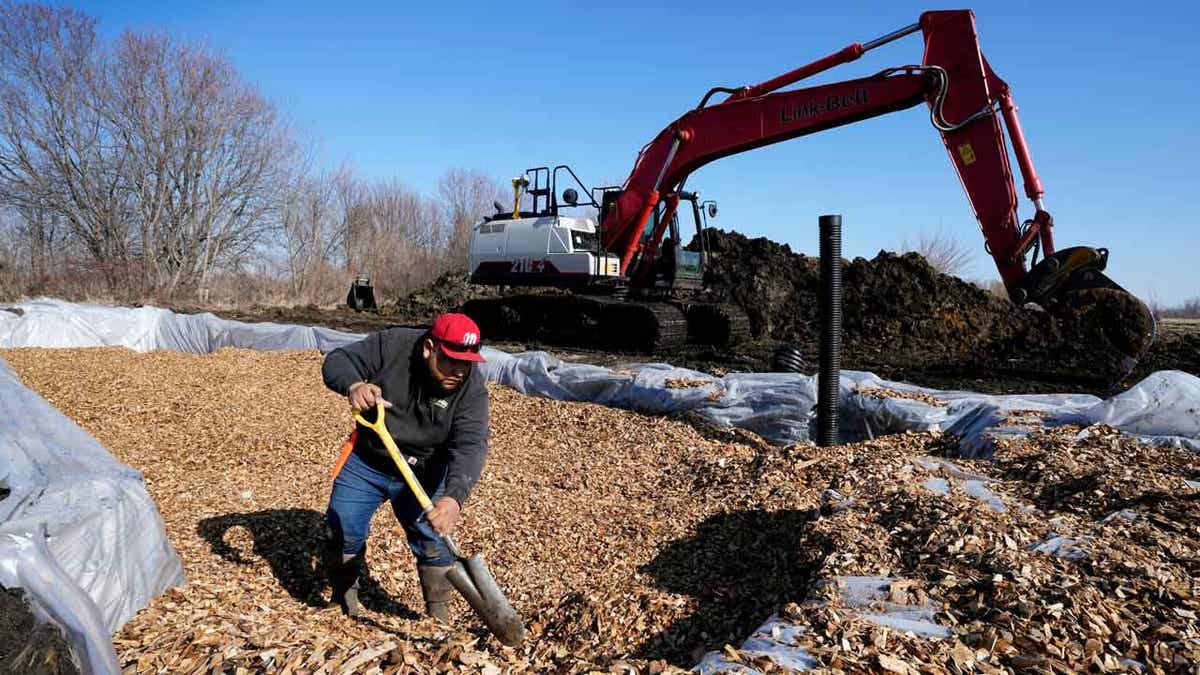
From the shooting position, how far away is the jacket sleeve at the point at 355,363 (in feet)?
10.7

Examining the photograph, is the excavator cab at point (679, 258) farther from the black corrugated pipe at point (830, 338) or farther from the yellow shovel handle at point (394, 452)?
the yellow shovel handle at point (394, 452)

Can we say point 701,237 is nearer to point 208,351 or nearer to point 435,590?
point 208,351

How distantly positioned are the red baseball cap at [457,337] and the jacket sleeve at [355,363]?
342 mm

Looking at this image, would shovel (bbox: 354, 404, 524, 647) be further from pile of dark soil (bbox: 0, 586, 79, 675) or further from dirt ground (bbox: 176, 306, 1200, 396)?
dirt ground (bbox: 176, 306, 1200, 396)

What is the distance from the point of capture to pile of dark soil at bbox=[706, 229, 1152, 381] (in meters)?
11.6

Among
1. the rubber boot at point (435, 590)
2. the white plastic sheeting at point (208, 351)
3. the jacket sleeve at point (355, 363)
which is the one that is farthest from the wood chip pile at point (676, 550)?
the jacket sleeve at point (355, 363)

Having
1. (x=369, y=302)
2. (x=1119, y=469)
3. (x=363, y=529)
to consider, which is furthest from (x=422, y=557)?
(x=369, y=302)

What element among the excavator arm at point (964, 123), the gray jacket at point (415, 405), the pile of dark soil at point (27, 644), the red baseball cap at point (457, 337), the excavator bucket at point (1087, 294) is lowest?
the pile of dark soil at point (27, 644)

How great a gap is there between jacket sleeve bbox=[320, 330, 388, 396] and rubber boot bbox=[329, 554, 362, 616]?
2.59ft

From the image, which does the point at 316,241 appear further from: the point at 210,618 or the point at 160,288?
the point at 210,618

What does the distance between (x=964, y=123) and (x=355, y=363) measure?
719cm

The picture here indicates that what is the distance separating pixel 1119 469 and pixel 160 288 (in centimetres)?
2545

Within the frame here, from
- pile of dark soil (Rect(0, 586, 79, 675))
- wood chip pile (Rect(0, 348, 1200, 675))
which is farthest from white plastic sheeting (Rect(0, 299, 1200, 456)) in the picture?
pile of dark soil (Rect(0, 586, 79, 675))

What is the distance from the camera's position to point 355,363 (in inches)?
132
